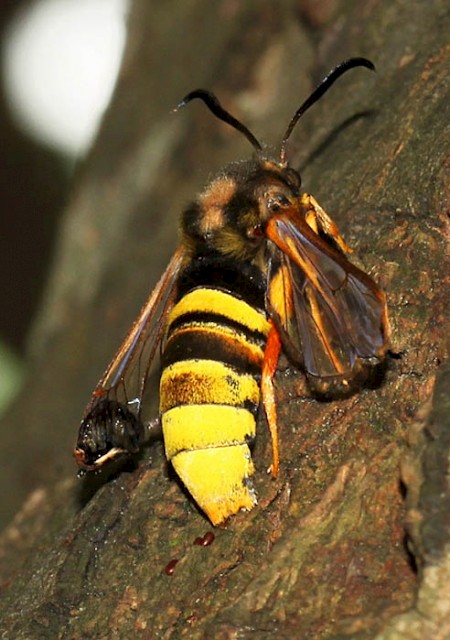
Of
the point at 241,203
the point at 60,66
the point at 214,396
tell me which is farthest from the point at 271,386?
the point at 60,66

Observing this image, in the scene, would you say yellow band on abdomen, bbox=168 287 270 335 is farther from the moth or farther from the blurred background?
the blurred background

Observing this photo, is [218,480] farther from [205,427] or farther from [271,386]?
[271,386]

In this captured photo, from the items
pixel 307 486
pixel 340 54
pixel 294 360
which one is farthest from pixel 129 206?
pixel 307 486

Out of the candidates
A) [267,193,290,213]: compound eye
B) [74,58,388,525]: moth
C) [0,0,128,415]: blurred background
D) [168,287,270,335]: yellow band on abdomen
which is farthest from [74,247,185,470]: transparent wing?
[0,0,128,415]: blurred background

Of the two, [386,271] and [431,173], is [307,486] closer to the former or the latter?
[386,271]

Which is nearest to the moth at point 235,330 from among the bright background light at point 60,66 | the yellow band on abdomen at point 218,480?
the yellow band on abdomen at point 218,480
